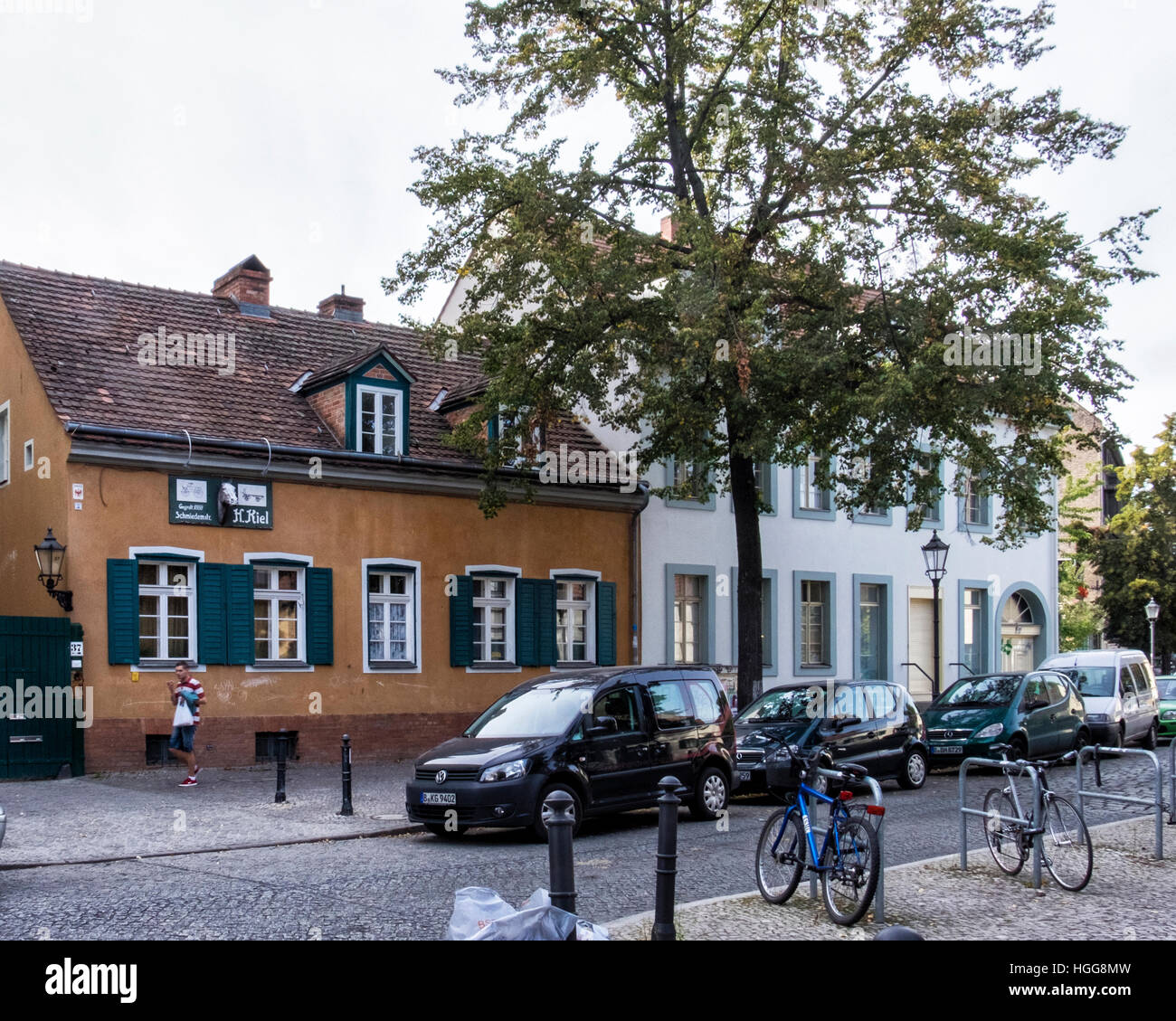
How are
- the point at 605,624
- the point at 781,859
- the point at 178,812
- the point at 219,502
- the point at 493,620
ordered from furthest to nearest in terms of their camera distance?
the point at 605,624, the point at 493,620, the point at 219,502, the point at 178,812, the point at 781,859

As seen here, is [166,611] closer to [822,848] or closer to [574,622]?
[574,622]

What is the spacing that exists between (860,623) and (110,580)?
1890 centimetres

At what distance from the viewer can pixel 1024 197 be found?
21.0 meters

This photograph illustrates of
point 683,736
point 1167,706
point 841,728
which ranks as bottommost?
point 1167,706

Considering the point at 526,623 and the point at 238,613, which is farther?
the point at 526,623

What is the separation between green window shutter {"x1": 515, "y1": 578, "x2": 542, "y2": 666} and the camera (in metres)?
24.9

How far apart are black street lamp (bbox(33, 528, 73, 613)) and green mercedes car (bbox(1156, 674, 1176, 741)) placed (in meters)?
22.7

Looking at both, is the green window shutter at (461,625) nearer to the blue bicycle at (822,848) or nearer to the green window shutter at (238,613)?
the green window shutter at (238,613)

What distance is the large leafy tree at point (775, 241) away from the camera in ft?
65.7

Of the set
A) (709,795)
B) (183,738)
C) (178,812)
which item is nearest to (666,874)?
(709,795)

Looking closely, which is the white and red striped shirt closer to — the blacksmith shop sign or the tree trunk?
the blacksmith shop sign

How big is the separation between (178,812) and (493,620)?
31.9ft

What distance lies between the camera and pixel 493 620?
81.6 feet
